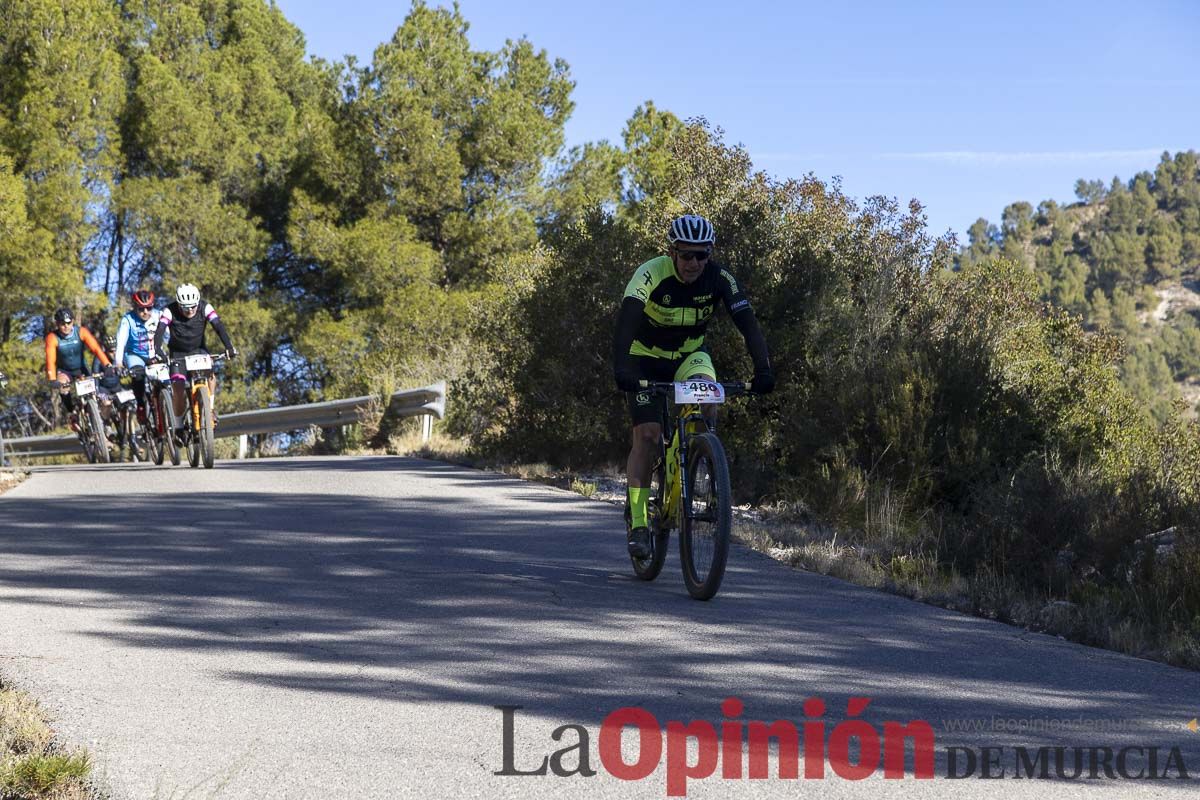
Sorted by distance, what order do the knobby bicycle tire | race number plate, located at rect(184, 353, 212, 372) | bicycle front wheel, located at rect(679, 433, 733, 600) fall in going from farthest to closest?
the knobby bicycle tire → race number plate, located at rect(184, 353, 212, 372) → bicycle front wheel, located at rect(679, 433, 733, 600)

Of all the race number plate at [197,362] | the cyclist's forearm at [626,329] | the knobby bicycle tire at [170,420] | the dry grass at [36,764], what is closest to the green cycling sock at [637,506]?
the cyclist's forearm at [626,329]

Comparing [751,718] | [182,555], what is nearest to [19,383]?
[182,555]

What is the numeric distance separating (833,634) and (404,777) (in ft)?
9.34

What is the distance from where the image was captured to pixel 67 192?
3388 centimetres

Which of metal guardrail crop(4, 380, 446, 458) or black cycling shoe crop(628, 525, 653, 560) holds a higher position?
metal guardrail crop(4, 380, 446, 458)

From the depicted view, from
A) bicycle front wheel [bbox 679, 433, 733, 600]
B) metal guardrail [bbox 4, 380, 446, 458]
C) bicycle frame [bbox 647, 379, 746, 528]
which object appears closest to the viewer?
bicycle front wheel [bbox 679, 433, 733, 600]

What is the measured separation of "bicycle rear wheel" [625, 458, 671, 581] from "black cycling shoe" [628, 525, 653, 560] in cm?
3

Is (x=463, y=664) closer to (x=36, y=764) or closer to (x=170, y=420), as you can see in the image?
(x=36, y=764)

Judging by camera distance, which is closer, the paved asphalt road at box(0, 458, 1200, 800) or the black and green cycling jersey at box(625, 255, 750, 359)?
the paved asphalt road at box(0, 458, 1200, 800)

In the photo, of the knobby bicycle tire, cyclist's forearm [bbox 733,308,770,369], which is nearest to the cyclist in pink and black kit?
the knobby bicycle tire

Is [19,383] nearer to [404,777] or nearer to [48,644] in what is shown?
[48,644]

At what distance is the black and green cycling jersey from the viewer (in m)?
7.59

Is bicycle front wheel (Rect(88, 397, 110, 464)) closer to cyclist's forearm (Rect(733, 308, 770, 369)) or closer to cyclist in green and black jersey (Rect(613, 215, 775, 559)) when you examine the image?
cyclist in green and black jersey (Rect(613, 215, 775, 559))

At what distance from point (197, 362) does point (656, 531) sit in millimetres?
9372
